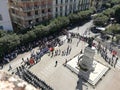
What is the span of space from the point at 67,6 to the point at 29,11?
15325 millimetres

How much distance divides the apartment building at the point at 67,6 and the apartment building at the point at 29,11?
2.54m

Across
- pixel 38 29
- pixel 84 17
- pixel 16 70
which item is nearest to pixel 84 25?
pixel 84 17

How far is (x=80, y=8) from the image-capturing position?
58969 millimetres

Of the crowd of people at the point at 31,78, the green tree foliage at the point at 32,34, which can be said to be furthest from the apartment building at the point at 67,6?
the crowd of people at the point at 31,78

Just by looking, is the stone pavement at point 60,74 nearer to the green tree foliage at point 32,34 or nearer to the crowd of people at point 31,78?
the crowd of people at point 31,78

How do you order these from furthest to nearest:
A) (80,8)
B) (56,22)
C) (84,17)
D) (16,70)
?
(80,8) → (84,17) → (56,22) → (16,70)

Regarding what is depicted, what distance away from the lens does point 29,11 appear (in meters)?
42.4

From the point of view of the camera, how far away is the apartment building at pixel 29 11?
136ft

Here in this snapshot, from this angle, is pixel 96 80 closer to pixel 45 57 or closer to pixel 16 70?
pixel 45 57

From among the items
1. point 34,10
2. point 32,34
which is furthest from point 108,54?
point 34,10

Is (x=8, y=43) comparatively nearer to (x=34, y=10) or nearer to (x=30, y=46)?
(x=30, y=46)

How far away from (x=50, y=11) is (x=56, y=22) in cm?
508

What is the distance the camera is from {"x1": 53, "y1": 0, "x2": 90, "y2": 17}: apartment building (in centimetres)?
4906

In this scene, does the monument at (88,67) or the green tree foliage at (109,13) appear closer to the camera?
the monument at (88,67)
